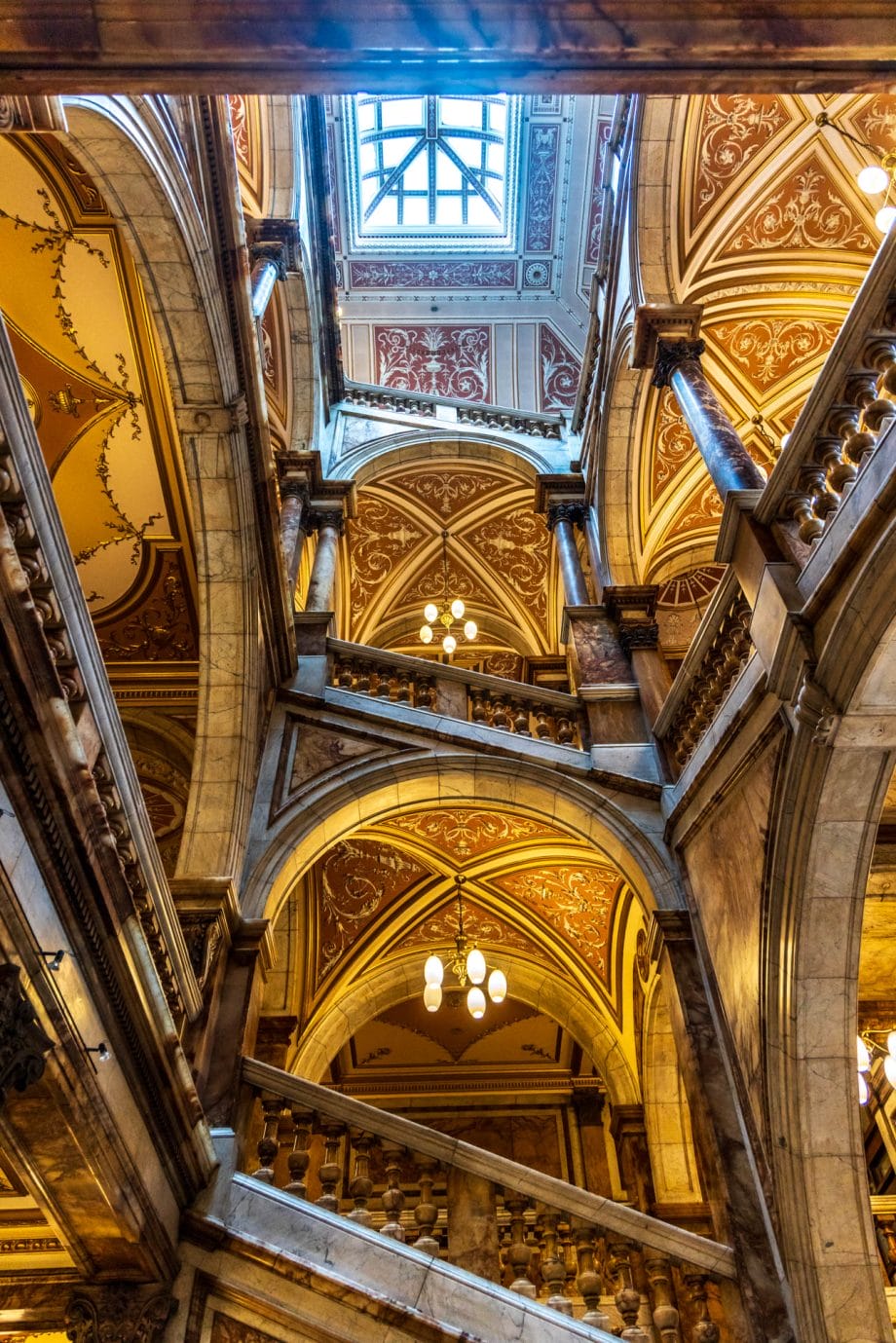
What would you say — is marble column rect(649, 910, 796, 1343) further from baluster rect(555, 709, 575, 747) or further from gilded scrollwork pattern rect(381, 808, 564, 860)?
gilded scrollwork pattern rect(381, 808, 564, 860)

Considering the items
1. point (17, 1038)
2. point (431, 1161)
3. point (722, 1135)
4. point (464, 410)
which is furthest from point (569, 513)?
point (17, 1038)

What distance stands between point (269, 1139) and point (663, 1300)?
6.13 feet

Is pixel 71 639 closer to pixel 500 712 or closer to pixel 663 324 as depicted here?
pixel 500 712

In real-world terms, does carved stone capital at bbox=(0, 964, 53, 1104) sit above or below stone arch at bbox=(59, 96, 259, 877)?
below

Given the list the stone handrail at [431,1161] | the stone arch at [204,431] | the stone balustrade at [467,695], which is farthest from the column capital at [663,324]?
the stone handrail at [431,1161]

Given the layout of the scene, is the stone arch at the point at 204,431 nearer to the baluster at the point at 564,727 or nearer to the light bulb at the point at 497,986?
the light bulb at the point at 497,986

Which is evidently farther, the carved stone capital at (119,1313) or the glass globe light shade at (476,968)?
the glass globe light shade at (476,968)

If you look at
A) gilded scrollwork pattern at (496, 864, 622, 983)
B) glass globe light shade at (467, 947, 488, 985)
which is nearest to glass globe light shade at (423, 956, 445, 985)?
glass globe light shade at (467, 947, 488, 985)

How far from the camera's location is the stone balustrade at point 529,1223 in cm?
388

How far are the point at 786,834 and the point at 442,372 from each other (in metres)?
10.6

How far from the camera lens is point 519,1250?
3.97 m

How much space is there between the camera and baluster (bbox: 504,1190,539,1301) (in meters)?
3.85

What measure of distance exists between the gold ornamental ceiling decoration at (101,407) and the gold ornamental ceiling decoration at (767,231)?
162 inches

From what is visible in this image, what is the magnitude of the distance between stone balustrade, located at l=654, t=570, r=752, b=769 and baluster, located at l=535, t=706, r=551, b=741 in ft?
2.62
